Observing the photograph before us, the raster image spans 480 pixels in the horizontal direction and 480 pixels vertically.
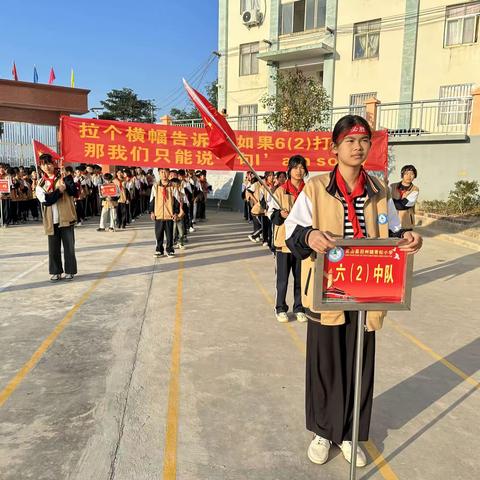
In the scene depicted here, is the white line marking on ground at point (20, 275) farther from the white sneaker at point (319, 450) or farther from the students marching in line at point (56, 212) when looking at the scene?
the white sneaker at point (319, 450)

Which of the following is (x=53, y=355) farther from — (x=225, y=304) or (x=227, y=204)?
(x=227, y=204)

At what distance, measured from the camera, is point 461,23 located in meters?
19.1

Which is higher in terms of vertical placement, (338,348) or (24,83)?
(24,83)

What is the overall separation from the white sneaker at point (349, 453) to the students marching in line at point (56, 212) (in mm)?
5507

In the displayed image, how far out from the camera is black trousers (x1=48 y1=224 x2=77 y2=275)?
690cm

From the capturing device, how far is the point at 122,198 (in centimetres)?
1328

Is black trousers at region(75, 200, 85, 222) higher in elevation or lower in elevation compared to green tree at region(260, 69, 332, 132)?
lower

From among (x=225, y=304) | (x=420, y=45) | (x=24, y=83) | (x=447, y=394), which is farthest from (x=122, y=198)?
(x=420, y=45)

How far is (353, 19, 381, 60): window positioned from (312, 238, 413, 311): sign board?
21829 mm

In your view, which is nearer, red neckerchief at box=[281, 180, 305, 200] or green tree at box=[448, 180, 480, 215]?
red neckerchief at box=[281, 180, 305, 200]

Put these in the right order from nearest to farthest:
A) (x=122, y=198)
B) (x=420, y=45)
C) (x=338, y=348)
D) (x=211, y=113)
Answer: (x=338, y=348) < (x=211, y=113) < (x=122, y=198) < (x=420, y=45)

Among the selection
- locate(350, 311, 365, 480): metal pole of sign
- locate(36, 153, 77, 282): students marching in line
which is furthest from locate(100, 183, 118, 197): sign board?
locate(350, 311, 365, 480): metal pole of sign

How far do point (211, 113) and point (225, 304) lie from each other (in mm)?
2605

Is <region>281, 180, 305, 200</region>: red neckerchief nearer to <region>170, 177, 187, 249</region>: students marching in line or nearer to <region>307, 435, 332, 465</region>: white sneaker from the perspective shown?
<region>307, 435, 332, 465</region>: white sneaker
